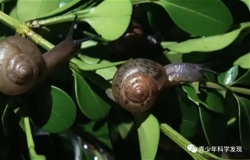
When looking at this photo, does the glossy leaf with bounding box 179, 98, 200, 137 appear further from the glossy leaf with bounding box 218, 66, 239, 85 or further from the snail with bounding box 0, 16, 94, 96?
the snail with bounding box 0, 16, 94, 96

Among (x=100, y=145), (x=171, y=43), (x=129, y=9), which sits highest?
(x=129, y=9)

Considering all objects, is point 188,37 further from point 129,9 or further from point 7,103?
point 7,103

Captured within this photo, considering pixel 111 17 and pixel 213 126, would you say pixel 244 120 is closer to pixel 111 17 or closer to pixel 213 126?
pixel 213 126

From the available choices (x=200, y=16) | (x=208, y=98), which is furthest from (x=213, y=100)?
(x=200, y=16)

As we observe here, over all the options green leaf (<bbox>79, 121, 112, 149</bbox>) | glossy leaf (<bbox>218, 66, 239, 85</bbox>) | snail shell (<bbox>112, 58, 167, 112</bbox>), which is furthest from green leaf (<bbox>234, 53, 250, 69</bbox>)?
green leaf (<bbox>79, 121, 112, 149</bbox>)

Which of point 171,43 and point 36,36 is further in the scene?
point 171,43

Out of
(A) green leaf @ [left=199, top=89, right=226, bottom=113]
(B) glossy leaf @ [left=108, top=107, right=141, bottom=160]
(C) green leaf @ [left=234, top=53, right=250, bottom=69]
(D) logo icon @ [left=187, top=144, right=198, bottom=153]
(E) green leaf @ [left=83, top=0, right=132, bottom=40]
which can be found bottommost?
(B) glossy leaf @ [left=108, top=107, right=141, bottom=160]

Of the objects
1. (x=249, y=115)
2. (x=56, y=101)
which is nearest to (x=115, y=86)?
(x=56, y=101)
